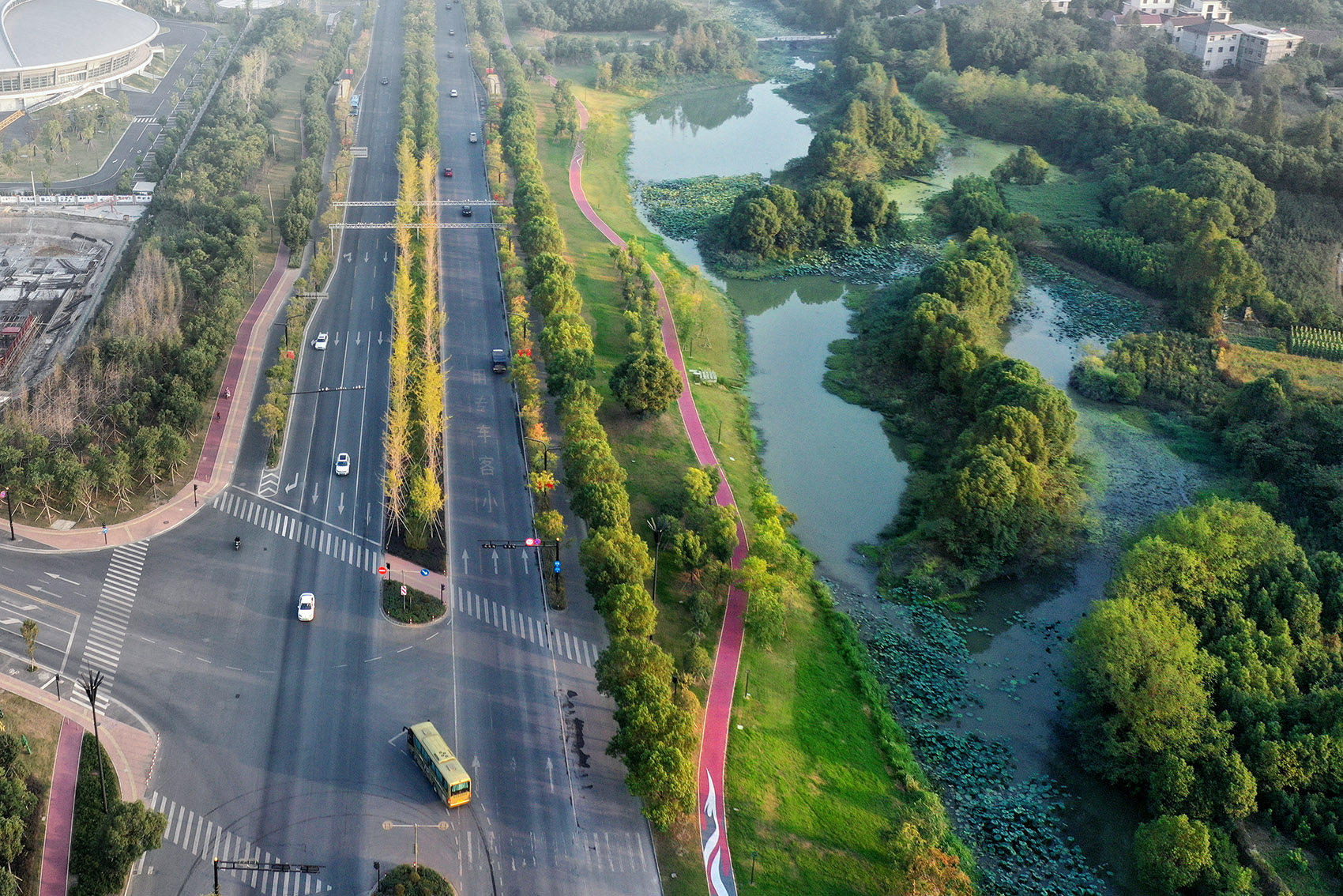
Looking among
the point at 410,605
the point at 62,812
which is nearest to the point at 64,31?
the point at 410,605

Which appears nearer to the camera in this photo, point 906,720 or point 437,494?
point 906,720

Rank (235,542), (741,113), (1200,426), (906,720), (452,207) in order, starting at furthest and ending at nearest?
(741,113), (452,207), (1200,426), (235,542), (906,720)

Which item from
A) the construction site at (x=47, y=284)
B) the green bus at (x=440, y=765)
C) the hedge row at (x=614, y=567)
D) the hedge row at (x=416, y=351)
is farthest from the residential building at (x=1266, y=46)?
the green bus at (x=440, y=765)

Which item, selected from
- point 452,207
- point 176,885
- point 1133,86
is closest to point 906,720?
point 176,885

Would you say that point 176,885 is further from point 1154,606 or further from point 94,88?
point 94,88

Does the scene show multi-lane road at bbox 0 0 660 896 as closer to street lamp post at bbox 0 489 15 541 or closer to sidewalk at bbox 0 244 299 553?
sidewalk at bbox 0 244 299 553

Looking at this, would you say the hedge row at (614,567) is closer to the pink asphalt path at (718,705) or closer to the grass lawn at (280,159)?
the pink asphalt path at (718,705)

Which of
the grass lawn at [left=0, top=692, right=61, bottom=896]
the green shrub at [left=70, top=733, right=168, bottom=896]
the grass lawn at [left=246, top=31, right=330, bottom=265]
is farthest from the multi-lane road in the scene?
the grass lawn at [left=246, top=31, right=330, bottom=265]
